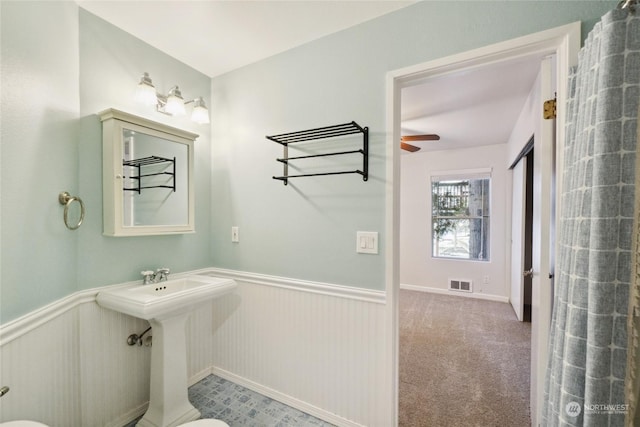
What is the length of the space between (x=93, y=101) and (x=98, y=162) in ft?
1.10

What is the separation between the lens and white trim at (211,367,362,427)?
1.68 metres

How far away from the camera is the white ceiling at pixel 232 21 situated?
4.87 ft

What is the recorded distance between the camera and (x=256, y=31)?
1.69 metres

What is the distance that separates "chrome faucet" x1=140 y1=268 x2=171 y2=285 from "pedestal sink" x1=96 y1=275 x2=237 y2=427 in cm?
4

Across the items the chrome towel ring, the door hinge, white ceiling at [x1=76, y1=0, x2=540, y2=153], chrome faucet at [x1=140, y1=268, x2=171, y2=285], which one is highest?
white ceiling at [x1=76, y1=0, x2=540, y2=153]

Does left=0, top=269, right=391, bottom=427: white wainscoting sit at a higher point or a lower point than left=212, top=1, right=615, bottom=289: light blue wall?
lower

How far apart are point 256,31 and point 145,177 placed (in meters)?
1.12

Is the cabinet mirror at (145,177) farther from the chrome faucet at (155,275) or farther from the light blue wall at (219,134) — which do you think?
the chrome faucet at (155,275)

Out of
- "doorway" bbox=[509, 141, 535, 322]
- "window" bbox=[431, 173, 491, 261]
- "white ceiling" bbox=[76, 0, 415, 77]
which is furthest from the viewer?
"window" bbox=[431, 173, 491, 261]

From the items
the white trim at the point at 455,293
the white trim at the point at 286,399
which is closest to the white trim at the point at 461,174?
the white trim at the point at 455,293

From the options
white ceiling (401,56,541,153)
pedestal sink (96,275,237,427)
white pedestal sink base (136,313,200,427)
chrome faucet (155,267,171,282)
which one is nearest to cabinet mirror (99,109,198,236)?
chrome faucet (155,267,171,282)

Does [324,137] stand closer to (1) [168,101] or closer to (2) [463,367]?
(1) [168,101]

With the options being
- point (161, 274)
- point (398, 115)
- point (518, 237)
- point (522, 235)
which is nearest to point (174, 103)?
point (161, 274)

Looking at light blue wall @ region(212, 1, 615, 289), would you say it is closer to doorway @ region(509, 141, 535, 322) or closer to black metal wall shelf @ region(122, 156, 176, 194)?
black metal wall shelf @ region(122, 156, 176, 194)
